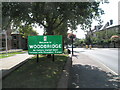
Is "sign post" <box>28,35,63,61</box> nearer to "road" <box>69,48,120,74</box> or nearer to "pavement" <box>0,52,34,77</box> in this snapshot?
"pavement" <box>0,52,34,77</box>

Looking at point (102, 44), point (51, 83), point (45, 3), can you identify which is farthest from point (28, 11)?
point (102, 44)

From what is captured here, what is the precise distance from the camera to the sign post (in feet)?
24.8

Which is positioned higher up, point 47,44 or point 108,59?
point 47,44

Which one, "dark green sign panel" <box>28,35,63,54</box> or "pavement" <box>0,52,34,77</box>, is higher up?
"dark green sign panel" <box>28,35,63,54</box>

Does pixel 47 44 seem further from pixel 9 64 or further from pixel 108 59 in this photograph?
pixel 108 59

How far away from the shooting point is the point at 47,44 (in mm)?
7602

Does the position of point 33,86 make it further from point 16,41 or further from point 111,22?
point 111,22

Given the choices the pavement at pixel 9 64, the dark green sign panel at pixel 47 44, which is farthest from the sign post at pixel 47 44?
the pavement at pixel 9 64

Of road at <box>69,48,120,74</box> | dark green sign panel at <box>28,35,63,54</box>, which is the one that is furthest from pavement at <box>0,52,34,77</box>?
road at <box>69,48,120,74</box>

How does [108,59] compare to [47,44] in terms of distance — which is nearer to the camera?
[47,44]

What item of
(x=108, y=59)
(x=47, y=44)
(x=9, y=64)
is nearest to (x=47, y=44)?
(x=47, y=44)

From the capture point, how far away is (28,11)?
301 inches

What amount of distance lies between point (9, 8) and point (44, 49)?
3483 millimetres

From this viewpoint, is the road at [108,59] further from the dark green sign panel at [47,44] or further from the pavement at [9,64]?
the pavement at [9,64]
